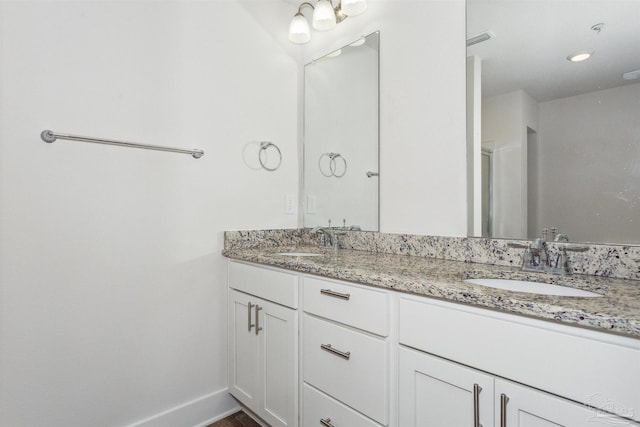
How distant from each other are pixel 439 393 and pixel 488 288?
1.11 ft

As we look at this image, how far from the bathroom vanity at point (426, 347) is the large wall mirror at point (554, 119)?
259mm

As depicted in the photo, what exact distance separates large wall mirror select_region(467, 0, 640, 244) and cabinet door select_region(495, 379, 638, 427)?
2.25 ft

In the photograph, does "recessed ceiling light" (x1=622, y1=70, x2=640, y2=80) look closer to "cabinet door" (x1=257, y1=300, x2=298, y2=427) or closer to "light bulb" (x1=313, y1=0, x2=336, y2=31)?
"light bulb" (x1=313, y1=0, x2=336, y2=31)

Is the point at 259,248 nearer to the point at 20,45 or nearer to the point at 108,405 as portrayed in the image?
the point at 108,405

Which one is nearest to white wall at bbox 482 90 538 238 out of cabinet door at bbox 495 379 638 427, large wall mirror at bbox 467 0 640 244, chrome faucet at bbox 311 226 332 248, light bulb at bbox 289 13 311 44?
large wall mirror at bbox 467 0 640 244

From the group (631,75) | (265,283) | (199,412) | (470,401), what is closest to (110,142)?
(265,283)

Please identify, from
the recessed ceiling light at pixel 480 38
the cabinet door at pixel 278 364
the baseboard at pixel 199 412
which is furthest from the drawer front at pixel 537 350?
the baseboard at pixel 199 412

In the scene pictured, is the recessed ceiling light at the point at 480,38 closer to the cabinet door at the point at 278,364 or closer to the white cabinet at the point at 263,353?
the white cabinet at the point at 263,353

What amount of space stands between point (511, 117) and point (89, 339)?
204 cm

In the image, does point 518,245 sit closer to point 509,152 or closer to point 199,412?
point 509,152

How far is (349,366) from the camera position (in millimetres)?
1191

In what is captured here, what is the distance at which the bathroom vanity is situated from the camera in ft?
2.34

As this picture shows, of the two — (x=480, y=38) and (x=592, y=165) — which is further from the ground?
(x=480, y=38)

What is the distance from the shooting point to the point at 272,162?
211 cm
